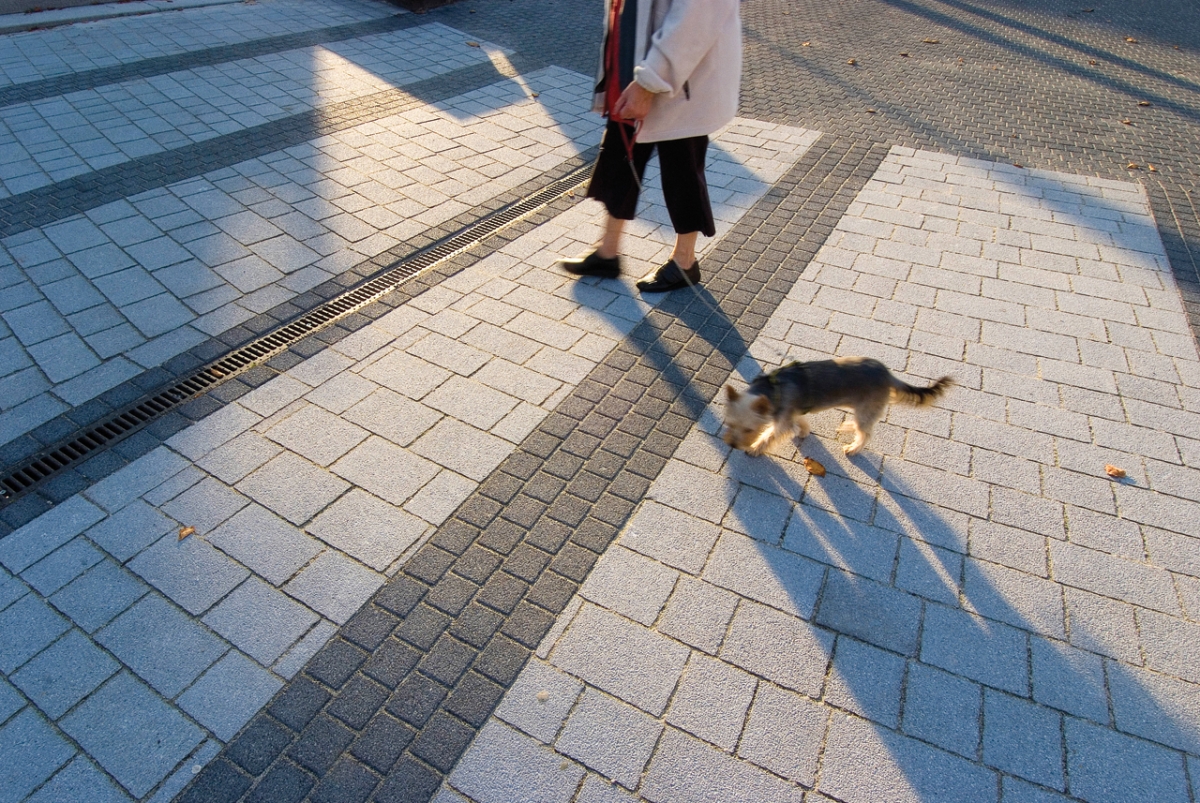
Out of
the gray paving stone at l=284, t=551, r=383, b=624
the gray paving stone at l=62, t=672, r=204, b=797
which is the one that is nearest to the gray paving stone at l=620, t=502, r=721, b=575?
the gray paving stone at l=284, t=551, r=383, b=624

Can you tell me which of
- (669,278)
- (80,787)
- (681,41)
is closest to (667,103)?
(681,41)

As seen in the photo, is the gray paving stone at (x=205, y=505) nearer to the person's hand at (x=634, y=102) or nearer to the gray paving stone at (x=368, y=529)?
the gray paving stone at (x=368, y=529)

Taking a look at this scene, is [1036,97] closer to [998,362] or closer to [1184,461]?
[998,362]

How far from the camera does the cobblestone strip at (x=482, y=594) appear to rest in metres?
2.45

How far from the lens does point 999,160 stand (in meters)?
7.25

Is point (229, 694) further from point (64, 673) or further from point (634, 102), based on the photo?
point (634, 102)

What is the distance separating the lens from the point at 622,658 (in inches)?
110

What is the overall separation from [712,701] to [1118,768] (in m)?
1.42

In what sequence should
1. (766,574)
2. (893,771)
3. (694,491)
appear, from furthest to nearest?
(694,491)
(766,574)
(893,771)

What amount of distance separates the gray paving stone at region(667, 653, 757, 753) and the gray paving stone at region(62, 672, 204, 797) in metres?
1.71

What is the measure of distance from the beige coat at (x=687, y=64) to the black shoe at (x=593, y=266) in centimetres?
102

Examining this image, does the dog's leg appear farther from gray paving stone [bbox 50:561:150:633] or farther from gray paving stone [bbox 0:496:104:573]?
gray paving stone [bbox 0:496:104:573]

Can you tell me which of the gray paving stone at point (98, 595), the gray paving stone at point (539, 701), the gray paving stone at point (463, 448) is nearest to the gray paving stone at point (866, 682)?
the gray paving stone at point (539, 701)

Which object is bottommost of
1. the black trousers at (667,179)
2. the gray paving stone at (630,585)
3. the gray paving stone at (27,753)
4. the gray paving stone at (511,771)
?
the gray paving stone at (27,753)
